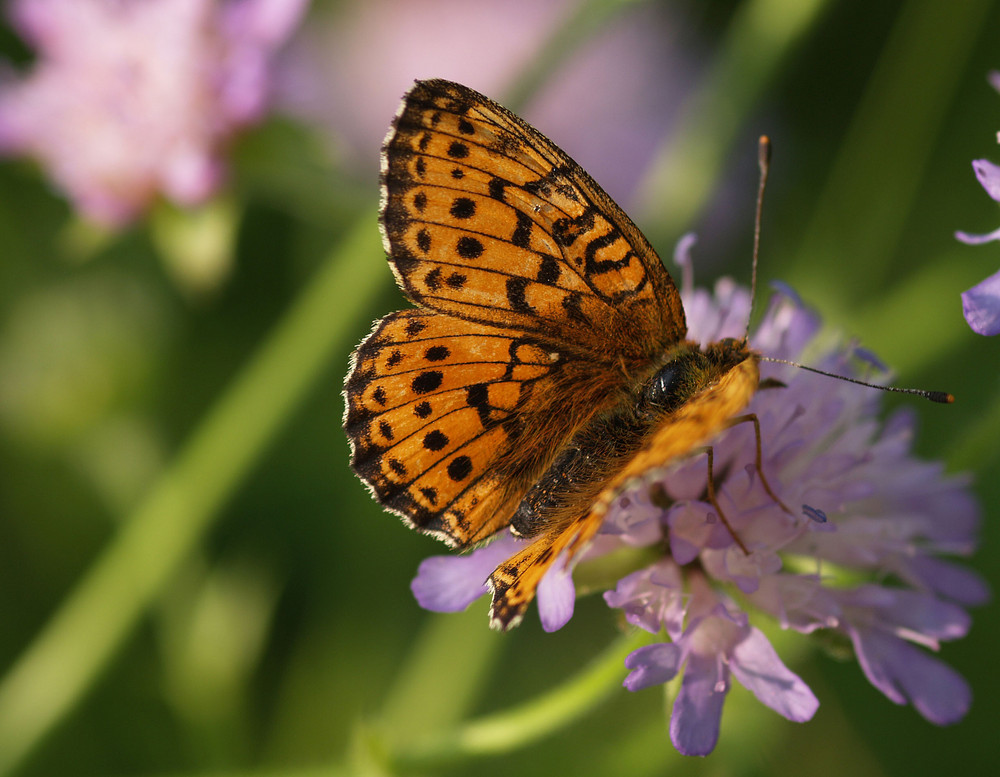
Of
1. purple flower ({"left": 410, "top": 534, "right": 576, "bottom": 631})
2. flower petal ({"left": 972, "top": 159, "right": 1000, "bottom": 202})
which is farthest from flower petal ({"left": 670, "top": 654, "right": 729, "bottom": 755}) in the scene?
flower petal ({"left": 972, "top": 159, "right": 1000, "bottom": 202})

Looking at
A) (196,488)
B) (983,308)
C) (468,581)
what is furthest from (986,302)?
(196,488)

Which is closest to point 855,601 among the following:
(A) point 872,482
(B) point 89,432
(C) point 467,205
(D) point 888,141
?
(A) point 872,482

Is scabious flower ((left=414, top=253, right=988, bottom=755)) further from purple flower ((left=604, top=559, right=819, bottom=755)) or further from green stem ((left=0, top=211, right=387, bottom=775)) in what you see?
green stem ((left=0, top=211, right=387, bottom=775))

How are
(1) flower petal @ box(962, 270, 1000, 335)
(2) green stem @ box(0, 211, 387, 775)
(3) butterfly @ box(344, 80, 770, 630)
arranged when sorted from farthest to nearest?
(2) green stem @ box(0, 211, 387, 775) < (3) butterfly @ box(344, 80, 770, 630) < (1) flower petal @ box(962, 270, 1000, 335)

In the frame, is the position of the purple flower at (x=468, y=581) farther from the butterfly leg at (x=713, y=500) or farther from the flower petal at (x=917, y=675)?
the flower petal at (x=917, y=675)

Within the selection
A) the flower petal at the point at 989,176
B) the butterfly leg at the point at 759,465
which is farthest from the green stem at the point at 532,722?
the flower petal at the point at 989,176

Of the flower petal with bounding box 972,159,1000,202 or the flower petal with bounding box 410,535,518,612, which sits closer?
the flower petal with bounding box 972,159,1000,202

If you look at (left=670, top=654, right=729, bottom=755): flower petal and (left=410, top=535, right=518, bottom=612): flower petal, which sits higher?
(left=410, top=535, right=518, bottom=612): flower petal
